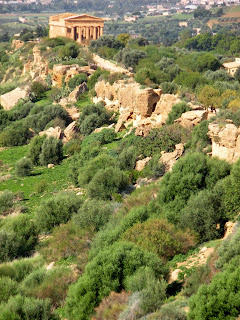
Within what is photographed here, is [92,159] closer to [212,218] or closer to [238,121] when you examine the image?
[238,121]

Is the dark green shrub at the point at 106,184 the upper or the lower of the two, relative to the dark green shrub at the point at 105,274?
lower

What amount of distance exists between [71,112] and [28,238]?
18314 millimetres

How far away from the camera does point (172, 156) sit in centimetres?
2339

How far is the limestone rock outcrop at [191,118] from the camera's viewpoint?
24953 mm

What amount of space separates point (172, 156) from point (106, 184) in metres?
3.53

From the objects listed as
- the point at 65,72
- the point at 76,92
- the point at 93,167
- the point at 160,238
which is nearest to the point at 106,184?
the point at 93,167

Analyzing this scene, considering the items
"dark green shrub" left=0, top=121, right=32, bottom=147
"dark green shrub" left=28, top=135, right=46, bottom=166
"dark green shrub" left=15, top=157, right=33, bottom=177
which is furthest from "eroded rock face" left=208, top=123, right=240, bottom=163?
"dark green shrub" left=0, top=121, right=32, bottom=147

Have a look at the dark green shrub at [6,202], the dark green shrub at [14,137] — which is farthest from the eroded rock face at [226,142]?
the dark green shrub at [14,137]

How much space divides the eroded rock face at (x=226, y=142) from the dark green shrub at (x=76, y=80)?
72.0ft

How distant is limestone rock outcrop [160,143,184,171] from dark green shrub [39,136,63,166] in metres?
7.56

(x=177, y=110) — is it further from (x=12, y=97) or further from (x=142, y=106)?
(x=12, y=97)

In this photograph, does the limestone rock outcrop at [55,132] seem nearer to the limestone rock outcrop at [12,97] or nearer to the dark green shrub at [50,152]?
the dark green shrub at [50,152]

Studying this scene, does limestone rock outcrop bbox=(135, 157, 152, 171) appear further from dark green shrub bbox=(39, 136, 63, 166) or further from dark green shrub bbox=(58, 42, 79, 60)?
dark green shrub bbox=(58, 42, 79, 60)

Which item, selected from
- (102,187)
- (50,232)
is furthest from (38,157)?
(50,232)
